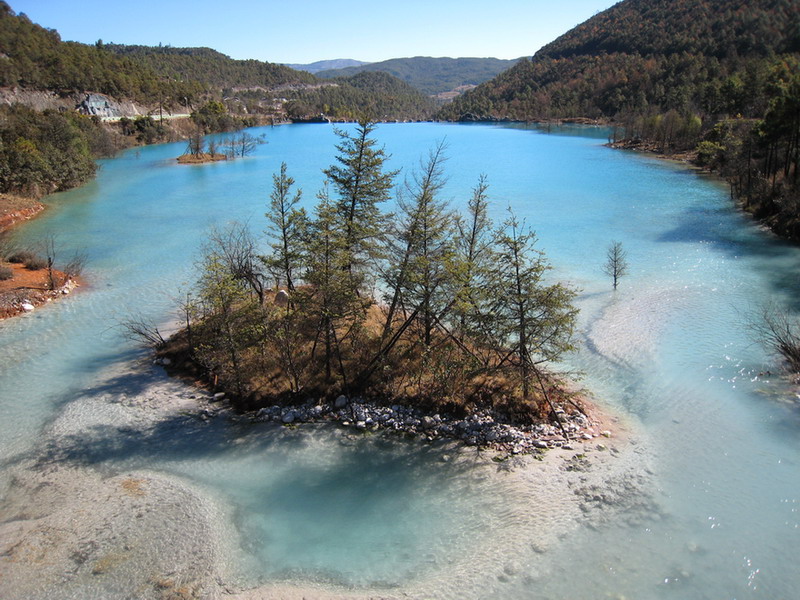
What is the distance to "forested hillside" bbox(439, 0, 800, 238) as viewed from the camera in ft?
132

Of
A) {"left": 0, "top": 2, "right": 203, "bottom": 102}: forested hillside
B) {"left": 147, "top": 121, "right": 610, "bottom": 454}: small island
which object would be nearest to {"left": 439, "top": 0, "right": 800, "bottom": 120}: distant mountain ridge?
{"left": 147, "top": 121, "right": 610, "bottom": 454}: small island

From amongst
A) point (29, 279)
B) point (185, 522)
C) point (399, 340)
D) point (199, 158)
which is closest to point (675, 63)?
point (199, 158)

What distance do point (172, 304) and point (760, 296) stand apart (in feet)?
99.7

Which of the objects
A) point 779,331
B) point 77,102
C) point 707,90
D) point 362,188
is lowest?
point 779,331

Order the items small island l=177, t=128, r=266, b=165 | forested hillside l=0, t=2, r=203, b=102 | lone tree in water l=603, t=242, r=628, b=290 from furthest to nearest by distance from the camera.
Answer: forested hillside l=0, t=2, r=203, b=102, small island l=177, t=128, r=266, b=165, lone tree in water l=603, t=242, r=628, b=290

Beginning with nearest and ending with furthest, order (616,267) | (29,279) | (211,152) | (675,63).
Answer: (616,267) → (29,279) → (211,152) → (675,63)

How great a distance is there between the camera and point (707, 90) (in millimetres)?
88812

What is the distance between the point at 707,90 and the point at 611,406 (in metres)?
93.7

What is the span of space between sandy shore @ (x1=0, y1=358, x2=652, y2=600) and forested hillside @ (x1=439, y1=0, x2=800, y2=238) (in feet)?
101

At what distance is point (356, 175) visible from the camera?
68.6 feet

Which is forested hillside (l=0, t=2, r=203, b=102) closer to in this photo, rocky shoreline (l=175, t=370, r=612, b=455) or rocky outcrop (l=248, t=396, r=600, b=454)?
rocky shoreline (l=175, t=370, r=612, b=455)

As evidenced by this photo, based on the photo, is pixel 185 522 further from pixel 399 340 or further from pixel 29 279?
pixel 29 279

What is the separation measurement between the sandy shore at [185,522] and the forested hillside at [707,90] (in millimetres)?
30717

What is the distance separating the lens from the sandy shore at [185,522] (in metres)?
11.2
